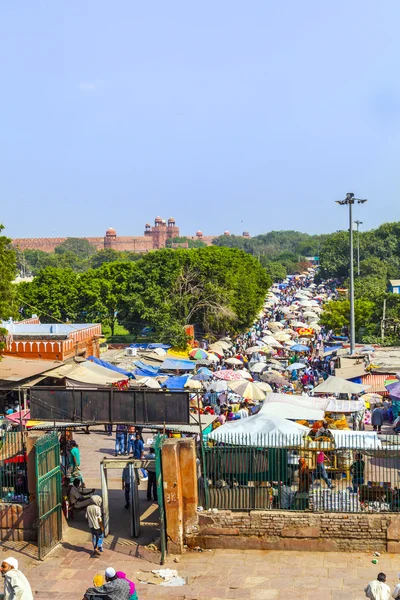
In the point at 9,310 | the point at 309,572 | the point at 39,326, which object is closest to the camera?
the point at 309,572

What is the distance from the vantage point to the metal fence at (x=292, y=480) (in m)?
12.5

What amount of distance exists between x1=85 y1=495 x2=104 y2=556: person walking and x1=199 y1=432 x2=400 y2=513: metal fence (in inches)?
65.5

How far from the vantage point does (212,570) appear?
11.7 metres

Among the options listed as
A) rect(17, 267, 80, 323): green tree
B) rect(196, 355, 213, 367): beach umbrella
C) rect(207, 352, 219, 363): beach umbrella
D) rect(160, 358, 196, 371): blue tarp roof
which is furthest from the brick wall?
rect(17, 267, 80, 323): green tree

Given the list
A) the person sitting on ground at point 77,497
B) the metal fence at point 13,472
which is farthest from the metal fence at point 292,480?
Result: the metal fence at point 13,472

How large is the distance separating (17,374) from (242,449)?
Answer: 10.3 meters

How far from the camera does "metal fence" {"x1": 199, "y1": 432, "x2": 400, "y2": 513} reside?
492 inches

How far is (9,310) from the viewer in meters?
24.3

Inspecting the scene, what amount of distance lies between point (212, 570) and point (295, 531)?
56.9 inches

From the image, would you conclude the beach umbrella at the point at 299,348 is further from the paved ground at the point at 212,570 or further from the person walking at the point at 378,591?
the person walking at the point at 378,591

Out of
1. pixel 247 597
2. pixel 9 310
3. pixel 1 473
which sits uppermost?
pixel 9 310

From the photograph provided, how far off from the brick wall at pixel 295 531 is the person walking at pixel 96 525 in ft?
4.33

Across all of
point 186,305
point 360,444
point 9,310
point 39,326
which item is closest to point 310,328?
point 186,305

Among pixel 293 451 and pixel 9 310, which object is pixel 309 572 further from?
pixel 9 310
